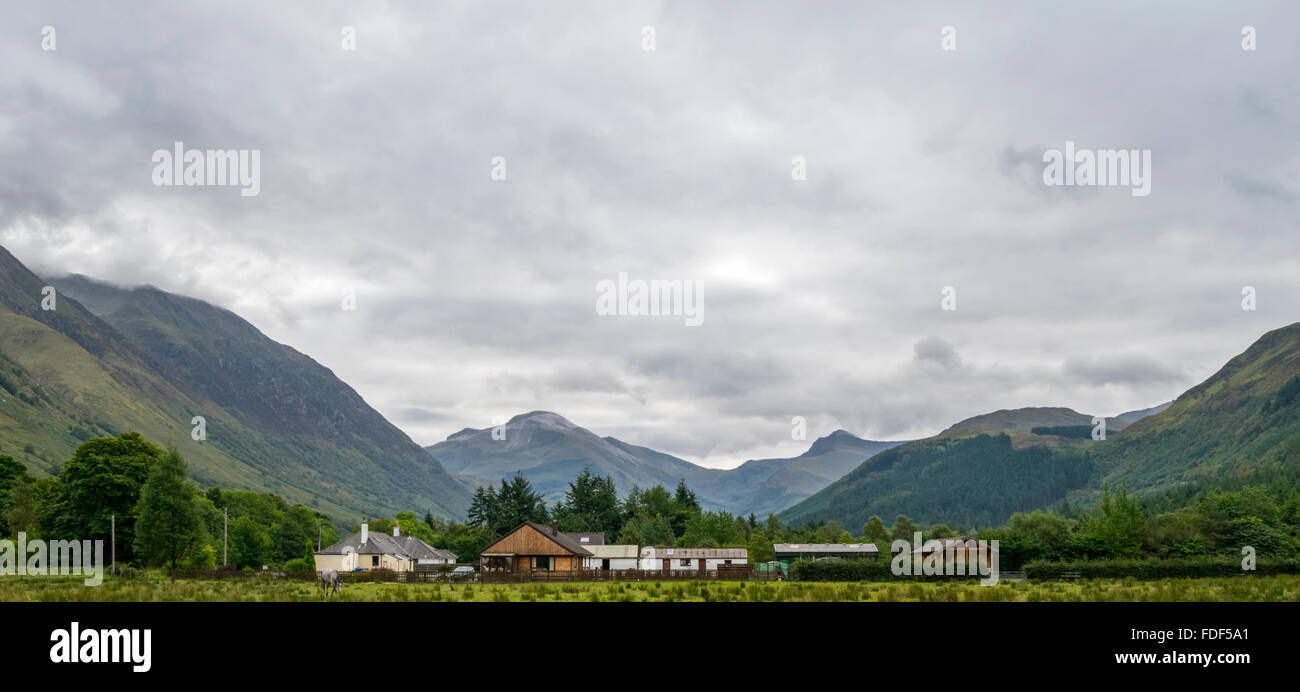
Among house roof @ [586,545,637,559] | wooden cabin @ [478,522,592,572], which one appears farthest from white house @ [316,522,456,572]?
house roof @ [586,545,637,559]

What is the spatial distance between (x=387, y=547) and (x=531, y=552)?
25.9 metres

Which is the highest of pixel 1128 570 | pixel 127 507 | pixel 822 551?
pixel 127 507

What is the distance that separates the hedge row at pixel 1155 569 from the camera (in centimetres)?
5503

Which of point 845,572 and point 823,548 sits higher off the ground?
point 845,572

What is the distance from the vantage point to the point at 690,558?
343ft

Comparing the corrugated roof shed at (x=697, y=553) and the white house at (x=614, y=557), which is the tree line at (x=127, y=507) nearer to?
the white house at (x=614, y=557)

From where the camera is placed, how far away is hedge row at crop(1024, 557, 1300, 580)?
55031 millimetres

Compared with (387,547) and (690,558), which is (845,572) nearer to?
(690,558)

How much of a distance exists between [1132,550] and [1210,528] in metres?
17.3

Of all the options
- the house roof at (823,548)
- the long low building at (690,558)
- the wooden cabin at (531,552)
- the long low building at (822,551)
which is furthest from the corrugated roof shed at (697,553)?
the house roof at (823,548)

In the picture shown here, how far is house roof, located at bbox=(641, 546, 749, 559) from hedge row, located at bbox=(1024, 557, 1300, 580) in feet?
173

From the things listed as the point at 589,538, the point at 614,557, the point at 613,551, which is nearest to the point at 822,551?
the point at 589,538
